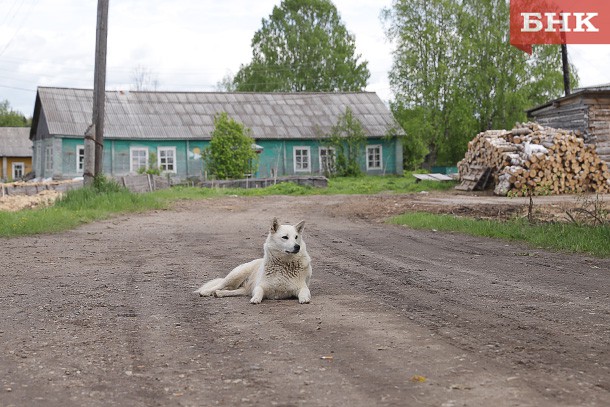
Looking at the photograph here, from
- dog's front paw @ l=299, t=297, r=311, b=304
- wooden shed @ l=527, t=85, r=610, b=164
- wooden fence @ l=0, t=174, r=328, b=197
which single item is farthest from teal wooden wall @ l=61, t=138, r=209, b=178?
dog's front paw @ l=299, t=297, r=311, b=304

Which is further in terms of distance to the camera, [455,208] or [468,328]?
[455,208]

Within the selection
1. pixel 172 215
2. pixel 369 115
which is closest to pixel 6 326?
pixel 172 215

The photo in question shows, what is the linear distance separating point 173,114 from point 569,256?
126ft

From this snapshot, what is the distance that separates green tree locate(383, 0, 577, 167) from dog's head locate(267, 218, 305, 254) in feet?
135

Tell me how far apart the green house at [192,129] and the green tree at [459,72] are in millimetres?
2375

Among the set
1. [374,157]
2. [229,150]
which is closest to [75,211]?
[229,150]

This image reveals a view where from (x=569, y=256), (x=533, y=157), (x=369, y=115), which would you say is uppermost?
(x=369, y=115)

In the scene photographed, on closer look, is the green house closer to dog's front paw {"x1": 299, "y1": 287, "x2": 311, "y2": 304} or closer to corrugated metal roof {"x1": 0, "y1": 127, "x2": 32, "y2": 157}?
corrugated metal roof {"x1": 0, "y1": 127, "x2": 32, "y2": 157}

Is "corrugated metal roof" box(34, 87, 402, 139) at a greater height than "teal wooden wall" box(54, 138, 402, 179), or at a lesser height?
greater

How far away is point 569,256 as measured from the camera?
11.8 metres

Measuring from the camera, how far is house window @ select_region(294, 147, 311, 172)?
4850 centimetres

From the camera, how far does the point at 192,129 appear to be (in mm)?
46469

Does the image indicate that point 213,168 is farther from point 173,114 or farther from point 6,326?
point 6,326

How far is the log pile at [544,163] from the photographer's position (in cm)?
2738
